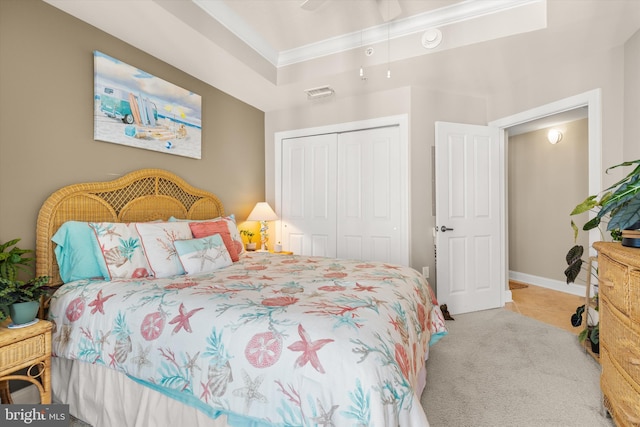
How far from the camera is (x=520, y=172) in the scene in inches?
192

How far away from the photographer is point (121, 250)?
1.99 m

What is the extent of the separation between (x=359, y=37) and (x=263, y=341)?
296 cm

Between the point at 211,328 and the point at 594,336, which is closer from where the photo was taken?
the point at 211,328

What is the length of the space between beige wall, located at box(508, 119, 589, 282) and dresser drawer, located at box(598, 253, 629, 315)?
3117 mm

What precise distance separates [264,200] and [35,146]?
100 inches

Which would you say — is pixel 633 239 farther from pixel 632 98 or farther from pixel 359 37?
pixel 359 37

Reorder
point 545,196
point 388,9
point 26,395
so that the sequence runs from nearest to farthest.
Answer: point 26,395, point 388,9, point 545,196

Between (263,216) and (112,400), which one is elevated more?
(263,216)

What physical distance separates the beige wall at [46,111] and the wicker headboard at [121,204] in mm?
92

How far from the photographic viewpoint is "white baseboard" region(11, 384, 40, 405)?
5.86 feet

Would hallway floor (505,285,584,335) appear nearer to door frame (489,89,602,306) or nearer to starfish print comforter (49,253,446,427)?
door frame (489,89,602,306)

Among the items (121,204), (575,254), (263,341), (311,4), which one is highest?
(311,4)

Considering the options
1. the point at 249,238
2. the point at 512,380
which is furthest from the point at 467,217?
the point at 249,238

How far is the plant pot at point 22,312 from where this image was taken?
1.48 metres
